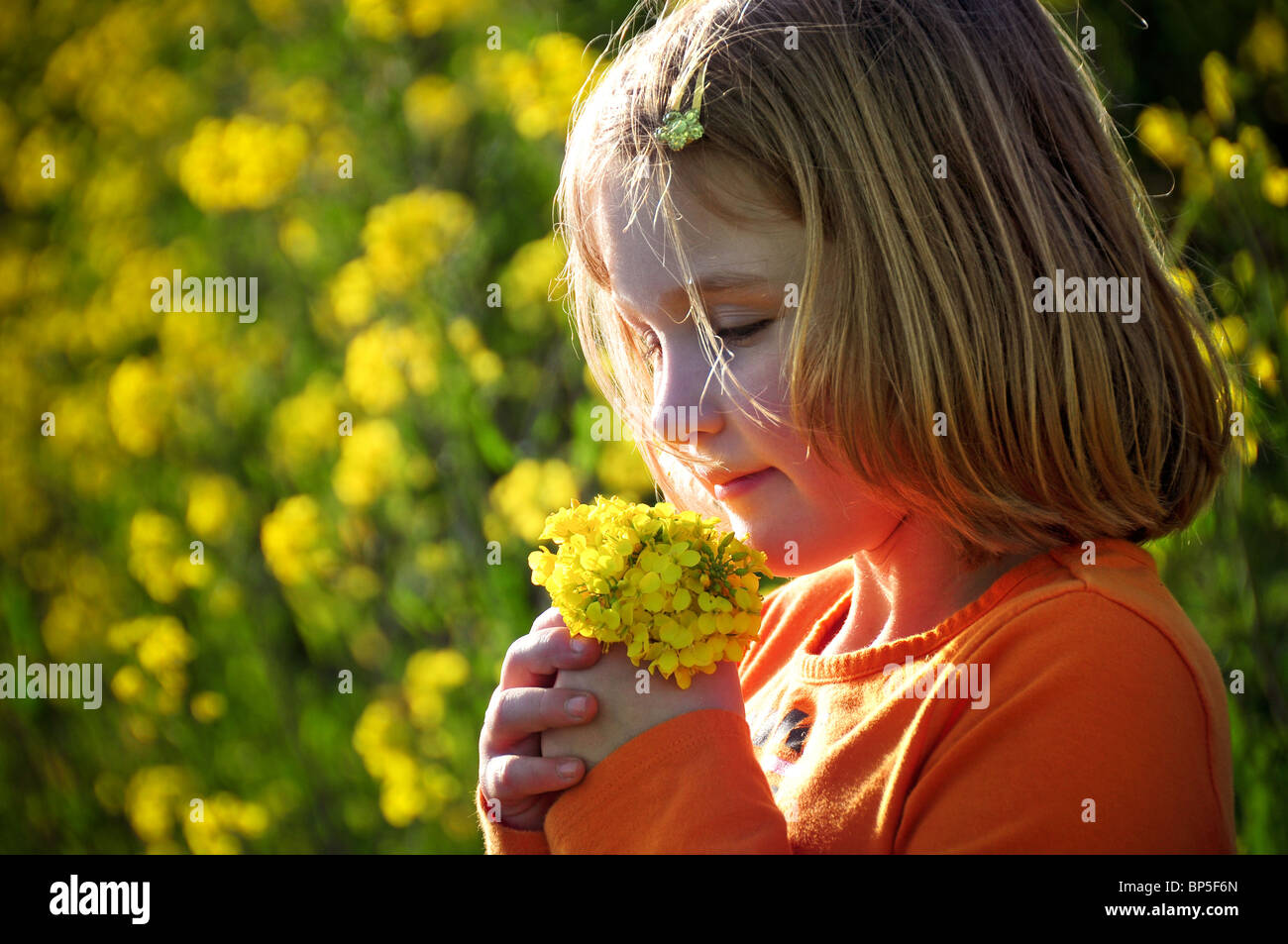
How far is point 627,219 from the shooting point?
958 mm

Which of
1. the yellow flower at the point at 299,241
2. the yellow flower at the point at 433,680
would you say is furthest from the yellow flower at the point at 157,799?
the yellow flower at the point at 299,241

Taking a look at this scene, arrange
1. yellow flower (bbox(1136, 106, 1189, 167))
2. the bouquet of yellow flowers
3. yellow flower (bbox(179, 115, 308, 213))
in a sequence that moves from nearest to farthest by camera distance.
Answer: the bouquet of yellow flowers
yellow flower (bbox(1136, 106, 1189, 167))
yellow flower (bbox(179, 115, 308, 213))

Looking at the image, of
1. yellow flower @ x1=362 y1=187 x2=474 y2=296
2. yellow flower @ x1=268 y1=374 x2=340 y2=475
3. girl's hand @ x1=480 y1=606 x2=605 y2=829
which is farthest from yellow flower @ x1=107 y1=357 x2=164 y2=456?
girl's hand @ x1=480 y1=606 x2=605 y2=829

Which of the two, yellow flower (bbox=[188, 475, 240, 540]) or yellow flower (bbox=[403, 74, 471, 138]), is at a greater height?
yellow flower (bbox=[403, 74, 471, 138])

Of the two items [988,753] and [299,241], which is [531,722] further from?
[299,241]

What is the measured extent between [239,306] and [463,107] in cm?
77

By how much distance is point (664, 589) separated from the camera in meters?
0.88

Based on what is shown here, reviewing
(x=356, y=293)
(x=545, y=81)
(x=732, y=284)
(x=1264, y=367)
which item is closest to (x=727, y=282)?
(x=732, y=284)

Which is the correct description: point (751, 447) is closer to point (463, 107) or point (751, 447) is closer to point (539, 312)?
point (539, 312)

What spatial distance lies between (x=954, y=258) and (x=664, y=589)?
344mm

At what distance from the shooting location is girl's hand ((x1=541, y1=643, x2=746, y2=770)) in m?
0.90

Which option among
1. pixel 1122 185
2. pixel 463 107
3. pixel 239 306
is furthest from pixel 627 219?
pixel 239 306

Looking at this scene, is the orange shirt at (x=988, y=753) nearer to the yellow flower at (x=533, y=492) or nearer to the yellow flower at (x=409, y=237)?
the yellow flower at (x=533, y=492)

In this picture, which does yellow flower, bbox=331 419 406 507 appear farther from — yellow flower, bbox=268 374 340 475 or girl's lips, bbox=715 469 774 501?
girl's lips, bbox=715 469 774 501
